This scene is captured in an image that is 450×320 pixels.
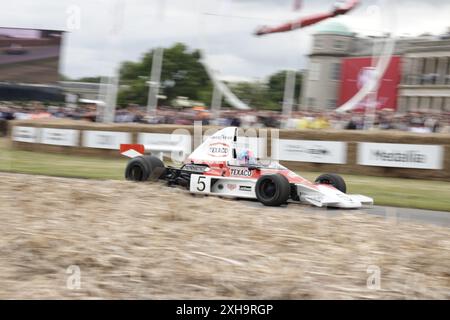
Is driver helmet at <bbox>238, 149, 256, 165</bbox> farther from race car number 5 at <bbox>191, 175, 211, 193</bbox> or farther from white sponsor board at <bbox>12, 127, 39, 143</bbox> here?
white sponsor board at <bbox>12, 127, 39, 143</bbox>

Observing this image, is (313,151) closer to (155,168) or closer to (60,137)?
(155,168)

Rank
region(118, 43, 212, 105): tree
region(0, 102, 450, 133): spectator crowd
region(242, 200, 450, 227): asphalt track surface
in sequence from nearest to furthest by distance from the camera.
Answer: region(242, 200, 450, 227): asphalt track surface < region(0, 102, 450, 133): spectator crowd < region(118, 43, 212, 105): tree

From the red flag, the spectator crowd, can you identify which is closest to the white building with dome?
the red flag

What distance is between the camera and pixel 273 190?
33.8ft

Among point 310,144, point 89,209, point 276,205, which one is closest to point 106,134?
point 310,144

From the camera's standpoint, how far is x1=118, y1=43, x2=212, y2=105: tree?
60.4m

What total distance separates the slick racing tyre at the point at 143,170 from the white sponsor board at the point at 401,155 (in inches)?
269

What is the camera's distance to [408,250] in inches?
201

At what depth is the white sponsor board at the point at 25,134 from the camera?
73.9 feet

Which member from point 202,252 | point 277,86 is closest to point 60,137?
point 202,252

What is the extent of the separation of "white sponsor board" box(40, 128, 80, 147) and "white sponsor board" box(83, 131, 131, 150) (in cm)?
40

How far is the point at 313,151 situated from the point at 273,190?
734cm
